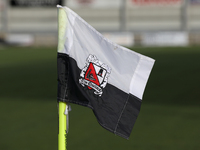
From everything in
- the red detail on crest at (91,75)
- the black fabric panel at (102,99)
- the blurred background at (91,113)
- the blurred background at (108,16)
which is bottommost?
the blurred background at (108,16)

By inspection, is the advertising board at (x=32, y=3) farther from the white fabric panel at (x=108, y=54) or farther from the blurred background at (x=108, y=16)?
the white fabric panel at (x=108, y=54)

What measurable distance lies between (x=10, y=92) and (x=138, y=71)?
27.9 feet

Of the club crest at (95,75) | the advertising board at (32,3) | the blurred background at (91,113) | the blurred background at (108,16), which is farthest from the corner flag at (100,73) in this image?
the advertising board at (32,3)

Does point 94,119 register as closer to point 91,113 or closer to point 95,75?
point 91,113

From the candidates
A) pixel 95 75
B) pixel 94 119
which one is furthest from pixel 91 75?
pixel 94 119

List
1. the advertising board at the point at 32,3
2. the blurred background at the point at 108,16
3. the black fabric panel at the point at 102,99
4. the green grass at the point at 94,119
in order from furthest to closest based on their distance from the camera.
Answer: the advertising board at the point at 32,3 < the blurred background at the point at 108,16 < the green grass at the point at 94,119 < the black fabric panel at the point at 102,99

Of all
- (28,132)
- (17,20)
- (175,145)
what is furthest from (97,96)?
(17,20)

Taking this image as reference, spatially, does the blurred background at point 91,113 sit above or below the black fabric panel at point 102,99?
below

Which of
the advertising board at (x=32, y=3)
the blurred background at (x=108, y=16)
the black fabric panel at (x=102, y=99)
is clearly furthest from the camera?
the advertising board at (x=32, y=3)

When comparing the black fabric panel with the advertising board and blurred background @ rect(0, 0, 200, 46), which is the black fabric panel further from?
the advertising board

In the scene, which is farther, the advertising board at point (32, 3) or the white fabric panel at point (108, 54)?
the advertising board at point (32, 3)

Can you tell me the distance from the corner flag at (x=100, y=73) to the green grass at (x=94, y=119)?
8.49ft

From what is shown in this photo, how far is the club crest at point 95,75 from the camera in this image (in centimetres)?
387

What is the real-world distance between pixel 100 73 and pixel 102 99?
0.26 meters
